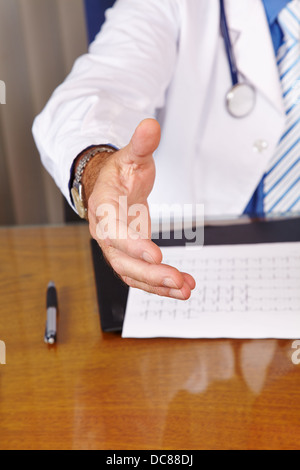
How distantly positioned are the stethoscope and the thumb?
534mm

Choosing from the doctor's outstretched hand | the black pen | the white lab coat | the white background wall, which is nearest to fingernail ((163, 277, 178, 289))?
the doctor's outstretched hand

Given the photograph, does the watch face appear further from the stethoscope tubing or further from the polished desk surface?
the stethoscope tubing

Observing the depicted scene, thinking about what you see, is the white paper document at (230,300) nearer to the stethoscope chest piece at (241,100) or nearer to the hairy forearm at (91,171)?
the hairy forearm at (91,171)

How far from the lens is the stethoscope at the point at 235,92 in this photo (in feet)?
3.12

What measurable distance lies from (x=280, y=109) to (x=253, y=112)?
5 centimetres

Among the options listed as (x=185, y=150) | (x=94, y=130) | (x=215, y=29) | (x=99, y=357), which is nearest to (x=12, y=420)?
(x=99, y=357)

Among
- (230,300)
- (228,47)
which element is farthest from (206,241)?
(228,47)

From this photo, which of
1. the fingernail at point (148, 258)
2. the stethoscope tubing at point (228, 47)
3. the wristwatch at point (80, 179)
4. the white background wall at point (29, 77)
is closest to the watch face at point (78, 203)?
the wristwatch at point (80, 179)

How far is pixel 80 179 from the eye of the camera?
25.2 inches

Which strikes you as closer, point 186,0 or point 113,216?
point 113,216

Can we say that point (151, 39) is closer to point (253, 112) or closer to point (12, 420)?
point (253, 112)

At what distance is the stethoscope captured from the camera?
95 centimetres

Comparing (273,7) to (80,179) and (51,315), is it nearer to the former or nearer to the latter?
(80,179)

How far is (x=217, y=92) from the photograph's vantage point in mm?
980
